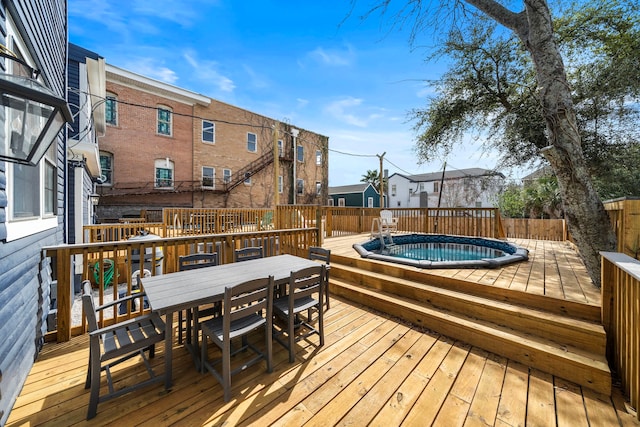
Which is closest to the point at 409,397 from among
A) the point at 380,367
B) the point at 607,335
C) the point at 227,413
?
the point at 380,367

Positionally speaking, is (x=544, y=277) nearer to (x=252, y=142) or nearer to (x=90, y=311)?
(x=90, y=311)

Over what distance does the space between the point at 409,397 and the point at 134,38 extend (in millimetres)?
9805

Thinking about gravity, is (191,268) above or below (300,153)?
below

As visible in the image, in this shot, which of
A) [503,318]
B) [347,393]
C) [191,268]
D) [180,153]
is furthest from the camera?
[180,153]

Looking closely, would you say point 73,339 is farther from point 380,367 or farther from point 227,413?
point 380,367

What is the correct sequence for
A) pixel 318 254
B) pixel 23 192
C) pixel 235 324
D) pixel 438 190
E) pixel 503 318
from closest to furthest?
pixel 235 324 → pixel 23 192 → pixel 503 318 → pixel 318 254 → pixel 438 190

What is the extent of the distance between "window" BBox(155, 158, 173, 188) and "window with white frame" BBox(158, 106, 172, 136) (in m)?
1.58

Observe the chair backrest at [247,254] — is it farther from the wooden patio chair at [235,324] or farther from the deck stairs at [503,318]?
the deck stairs at [503,318]

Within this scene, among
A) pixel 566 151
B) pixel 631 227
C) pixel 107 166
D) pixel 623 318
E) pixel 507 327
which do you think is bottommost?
pixel 507 327

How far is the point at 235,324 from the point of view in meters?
2.22

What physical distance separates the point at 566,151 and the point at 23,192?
621cm

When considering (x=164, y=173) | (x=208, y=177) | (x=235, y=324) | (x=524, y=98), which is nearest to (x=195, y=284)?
(x=235, y=324)

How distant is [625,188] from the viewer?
721cm

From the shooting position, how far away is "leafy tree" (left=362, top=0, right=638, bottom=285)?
126 inches
